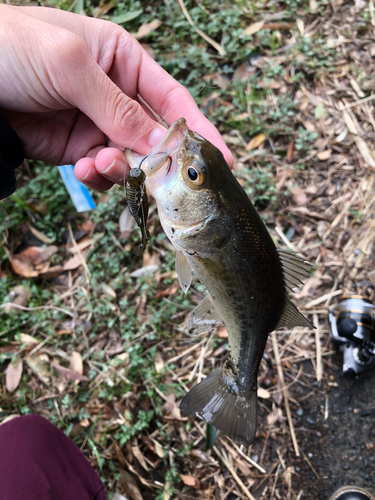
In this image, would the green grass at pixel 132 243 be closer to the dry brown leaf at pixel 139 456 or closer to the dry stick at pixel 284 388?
the dry brown leaf at pixel 139 456

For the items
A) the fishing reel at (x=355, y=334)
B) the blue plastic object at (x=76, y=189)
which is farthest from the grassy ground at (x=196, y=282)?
the blue plastic object at (x=76, y=189)

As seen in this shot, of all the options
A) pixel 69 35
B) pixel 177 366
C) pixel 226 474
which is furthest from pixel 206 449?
pixel 69 35

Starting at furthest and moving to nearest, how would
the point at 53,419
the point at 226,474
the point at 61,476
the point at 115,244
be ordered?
the point at 115,244 < the point at 53,419 < the point at 226,474 < the point at 61,476

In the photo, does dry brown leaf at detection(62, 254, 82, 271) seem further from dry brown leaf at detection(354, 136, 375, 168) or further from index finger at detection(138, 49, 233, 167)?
dry brown leaf at detection(354, 136, 375, 168)

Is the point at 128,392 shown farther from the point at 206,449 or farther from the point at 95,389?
the point at 206,449

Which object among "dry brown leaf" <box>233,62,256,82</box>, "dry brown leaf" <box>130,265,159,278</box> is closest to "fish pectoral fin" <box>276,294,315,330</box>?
"dry brown leaf" <box>130,265,159,278</box>
